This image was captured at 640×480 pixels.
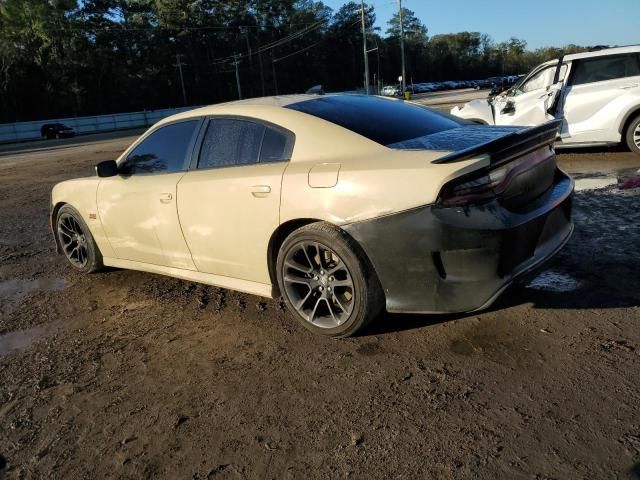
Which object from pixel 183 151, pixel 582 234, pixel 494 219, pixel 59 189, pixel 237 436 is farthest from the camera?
pixel 59 189

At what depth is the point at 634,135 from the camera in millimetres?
8836

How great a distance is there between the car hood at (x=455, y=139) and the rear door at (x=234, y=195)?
0.80 meters

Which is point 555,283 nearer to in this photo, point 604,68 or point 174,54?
point 604,68

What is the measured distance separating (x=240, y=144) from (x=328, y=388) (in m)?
1.85

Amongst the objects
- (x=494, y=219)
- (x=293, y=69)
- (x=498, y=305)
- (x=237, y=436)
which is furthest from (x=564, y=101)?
(x=293, y=69)

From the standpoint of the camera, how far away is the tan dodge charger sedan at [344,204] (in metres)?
2.98

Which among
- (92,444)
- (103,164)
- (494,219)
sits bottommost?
(92,444)

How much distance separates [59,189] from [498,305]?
4306mm

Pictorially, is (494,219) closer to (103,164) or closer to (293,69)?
(103,164)

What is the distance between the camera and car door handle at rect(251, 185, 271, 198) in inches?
140

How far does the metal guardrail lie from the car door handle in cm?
5338

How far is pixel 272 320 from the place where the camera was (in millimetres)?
3953

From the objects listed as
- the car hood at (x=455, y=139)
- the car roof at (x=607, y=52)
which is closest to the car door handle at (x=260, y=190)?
the car hood at (x=455, y=139)

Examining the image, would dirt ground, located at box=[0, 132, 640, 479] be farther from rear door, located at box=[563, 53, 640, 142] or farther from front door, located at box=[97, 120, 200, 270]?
rear door, located at box=[563, 53, 640, 142]
